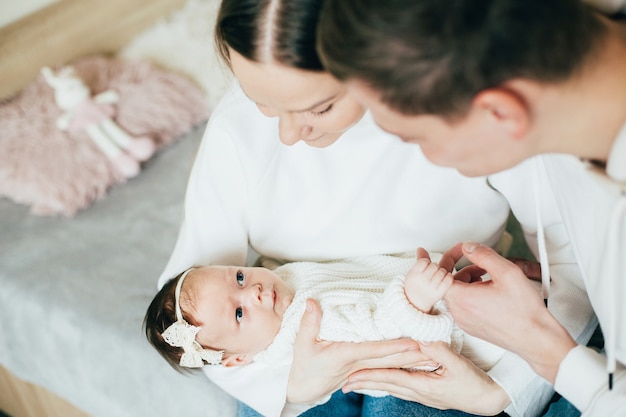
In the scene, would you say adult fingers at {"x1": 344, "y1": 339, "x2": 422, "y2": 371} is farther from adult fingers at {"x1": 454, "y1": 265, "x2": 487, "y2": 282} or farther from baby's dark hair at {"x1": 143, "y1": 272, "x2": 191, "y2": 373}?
baby's dark hair at {"x1": 143, "y1": 272, "x2": 191, "y2": 373}

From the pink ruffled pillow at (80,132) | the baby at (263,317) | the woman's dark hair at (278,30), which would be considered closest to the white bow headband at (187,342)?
the baby at (263,317)

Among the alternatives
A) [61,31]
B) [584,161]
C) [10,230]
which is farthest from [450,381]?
[61,31]

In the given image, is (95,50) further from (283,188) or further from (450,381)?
(450,381)

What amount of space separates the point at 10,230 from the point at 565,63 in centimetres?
155

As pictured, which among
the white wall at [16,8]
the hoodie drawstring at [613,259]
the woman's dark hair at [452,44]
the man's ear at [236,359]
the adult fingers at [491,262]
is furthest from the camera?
the white wall at [16,8]

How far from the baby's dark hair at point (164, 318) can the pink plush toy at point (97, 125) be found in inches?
30.1

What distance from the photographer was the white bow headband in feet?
4.03

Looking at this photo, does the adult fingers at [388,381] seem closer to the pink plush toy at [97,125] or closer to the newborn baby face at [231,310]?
the newborn baby face at [231,310]

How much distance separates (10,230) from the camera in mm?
1825

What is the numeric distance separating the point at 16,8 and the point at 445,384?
75.3 inches

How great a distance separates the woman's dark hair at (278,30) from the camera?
3.14 ft

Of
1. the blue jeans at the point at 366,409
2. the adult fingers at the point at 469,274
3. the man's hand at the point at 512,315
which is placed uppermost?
the man's hand at the point at 512,315

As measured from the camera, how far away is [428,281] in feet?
3.60

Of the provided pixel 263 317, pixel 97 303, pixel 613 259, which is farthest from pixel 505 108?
pixel 97 303
